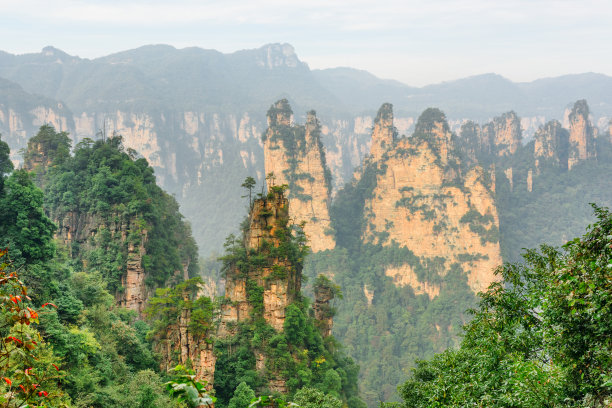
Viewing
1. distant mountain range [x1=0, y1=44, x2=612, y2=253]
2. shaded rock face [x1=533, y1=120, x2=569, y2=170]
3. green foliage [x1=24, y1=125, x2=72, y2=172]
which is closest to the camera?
green foliage [x1=24, y1=125, x2=72, y2=172]

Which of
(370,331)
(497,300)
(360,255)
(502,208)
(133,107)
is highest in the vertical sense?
(133,107)

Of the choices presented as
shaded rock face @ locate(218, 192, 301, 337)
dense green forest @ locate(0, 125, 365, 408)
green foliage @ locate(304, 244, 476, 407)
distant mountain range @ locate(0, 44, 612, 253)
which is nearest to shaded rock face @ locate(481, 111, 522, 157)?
green foliage @ locate(304, 244, 476, 407)

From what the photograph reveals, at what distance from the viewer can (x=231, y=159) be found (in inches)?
4577

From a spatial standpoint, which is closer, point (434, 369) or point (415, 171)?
point (434, 369)

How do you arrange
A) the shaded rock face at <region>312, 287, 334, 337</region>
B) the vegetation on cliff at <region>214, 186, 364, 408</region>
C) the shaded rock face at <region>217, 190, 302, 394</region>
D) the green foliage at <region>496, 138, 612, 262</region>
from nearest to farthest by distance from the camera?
the vegetation on cliff at <region>214, 186, 364, 408</region> < the shaded rock face at <region>217, 190, 302, 394</region> < the shaded rock face at <region>312, 287, 334, 337</region> < the green foliage at <region>496, 138, 612, 262</region>

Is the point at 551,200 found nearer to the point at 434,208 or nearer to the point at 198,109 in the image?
the point at 434,208

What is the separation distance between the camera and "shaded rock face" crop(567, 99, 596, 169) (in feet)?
229

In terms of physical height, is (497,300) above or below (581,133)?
below

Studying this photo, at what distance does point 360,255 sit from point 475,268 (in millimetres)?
15145

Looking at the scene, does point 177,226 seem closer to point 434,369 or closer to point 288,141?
A: point 288,141

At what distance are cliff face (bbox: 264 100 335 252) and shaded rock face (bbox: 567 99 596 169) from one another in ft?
138

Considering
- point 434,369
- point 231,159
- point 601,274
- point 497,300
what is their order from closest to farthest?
point 601,274 → point 497,300 → point 434,369 → point 231,159

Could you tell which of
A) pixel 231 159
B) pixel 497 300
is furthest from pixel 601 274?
pixel 231 159

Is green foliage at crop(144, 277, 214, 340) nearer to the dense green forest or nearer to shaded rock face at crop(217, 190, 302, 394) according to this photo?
the dense green forest
